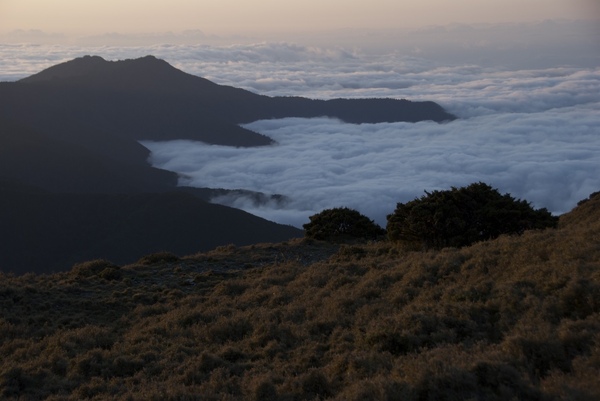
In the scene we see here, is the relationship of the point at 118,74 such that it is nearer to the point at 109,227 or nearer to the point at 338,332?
the point at 109,227

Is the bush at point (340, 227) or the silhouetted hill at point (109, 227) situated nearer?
the bush at point (340, 227)

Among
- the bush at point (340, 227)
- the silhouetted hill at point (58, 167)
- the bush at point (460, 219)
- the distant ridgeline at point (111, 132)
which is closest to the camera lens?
the bush at point (460, 219)

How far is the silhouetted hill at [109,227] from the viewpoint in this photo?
1864 inches

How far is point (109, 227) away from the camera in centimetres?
5053

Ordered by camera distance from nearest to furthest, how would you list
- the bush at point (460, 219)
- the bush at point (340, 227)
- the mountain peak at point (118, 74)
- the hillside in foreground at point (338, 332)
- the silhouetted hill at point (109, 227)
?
the hillside in foreground at point (338, 332)
the bush at point (460, 219)
the bush at point (340, 227)
the silhouetted hill at point (109, 227)
the mountain peak at point (118, 74)

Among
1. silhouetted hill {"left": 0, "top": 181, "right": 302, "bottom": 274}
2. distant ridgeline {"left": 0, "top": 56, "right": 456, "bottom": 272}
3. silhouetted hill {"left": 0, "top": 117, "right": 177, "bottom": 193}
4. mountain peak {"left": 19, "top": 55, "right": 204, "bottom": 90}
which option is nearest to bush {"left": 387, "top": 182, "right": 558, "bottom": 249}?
silhouetted hill {"left": 0, "top": 181, "right": 302, "bottom": 274}

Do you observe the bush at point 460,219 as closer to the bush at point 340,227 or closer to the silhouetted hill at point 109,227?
the bush at point 340,227

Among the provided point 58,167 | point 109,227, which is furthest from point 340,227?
point 58,167

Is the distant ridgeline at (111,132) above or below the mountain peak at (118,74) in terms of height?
below

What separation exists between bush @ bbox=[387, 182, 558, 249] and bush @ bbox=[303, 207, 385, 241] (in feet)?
11.6

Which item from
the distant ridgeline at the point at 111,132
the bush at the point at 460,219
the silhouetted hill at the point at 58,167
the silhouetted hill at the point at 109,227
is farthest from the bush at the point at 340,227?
the silhouetted hill at the point at 58,167

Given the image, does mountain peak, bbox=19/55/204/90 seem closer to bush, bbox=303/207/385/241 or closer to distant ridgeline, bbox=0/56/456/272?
distant ridgeline, bbox=0/56/456/272

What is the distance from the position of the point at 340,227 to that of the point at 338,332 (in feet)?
41.2

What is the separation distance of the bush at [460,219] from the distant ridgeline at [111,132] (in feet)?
104
